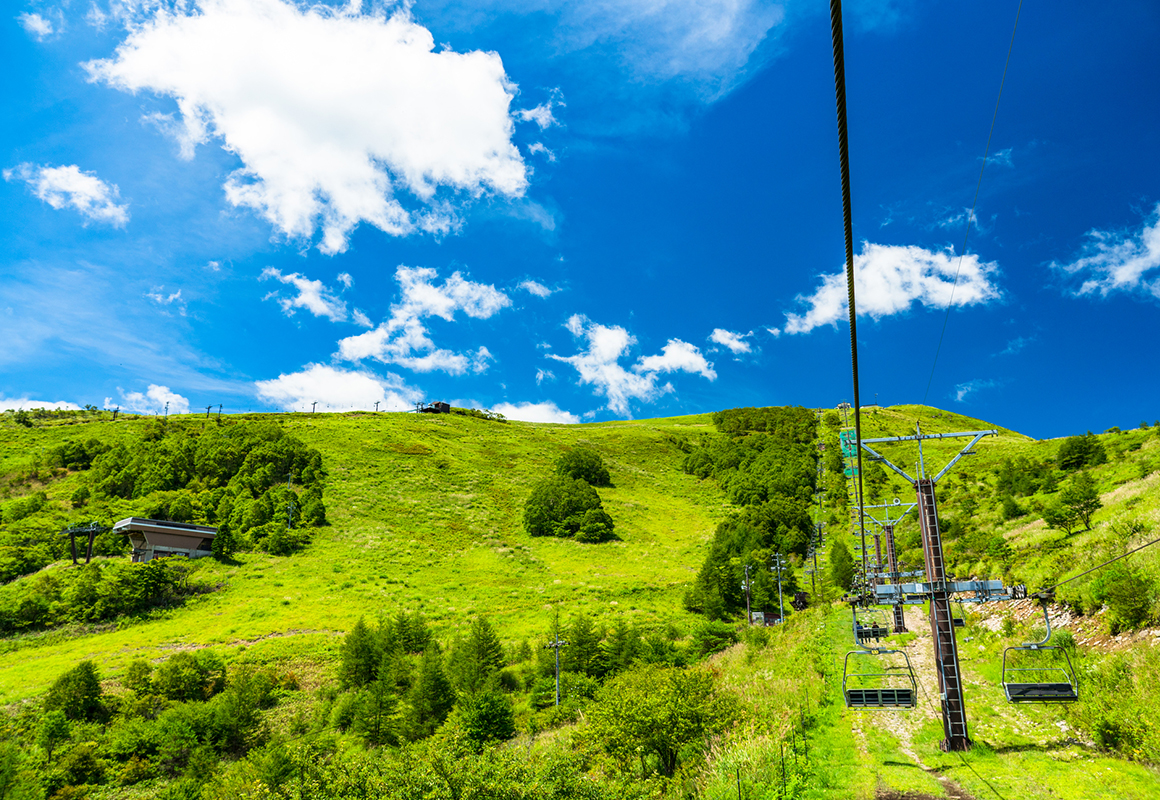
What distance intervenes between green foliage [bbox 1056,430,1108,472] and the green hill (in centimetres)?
195

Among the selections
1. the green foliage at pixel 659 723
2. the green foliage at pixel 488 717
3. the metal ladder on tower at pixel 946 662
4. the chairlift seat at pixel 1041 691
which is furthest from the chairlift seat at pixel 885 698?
the green foliage at pixel 488 717

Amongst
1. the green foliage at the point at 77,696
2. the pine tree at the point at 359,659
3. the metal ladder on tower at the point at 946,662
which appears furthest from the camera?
the pine tree at the point at 359,659

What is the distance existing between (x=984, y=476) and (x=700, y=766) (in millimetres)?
76537

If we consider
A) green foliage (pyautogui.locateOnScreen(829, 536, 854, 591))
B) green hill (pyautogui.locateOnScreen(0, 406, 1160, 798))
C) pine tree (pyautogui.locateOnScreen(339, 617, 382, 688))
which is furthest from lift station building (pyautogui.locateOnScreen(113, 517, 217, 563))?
green foliage (pyautogui.locateOnScreen(829, 536, 854, 591))

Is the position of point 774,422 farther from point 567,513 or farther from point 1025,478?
point 1025,478

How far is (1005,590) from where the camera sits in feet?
62.4

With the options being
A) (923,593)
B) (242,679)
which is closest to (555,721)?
(242,679)

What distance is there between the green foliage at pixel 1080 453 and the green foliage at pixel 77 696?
309 feet

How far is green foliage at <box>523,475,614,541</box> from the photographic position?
94.2 meters

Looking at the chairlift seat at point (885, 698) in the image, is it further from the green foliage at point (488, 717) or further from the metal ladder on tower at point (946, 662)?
the green foliage at point (488, 717)

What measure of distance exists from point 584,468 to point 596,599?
51297mm

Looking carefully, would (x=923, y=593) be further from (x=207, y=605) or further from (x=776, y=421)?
(x=776, y=421)

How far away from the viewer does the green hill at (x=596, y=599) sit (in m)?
19.8

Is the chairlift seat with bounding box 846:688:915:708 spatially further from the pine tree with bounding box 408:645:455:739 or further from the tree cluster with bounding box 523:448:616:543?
the tree cluster with bounding box 523:448:616:543
